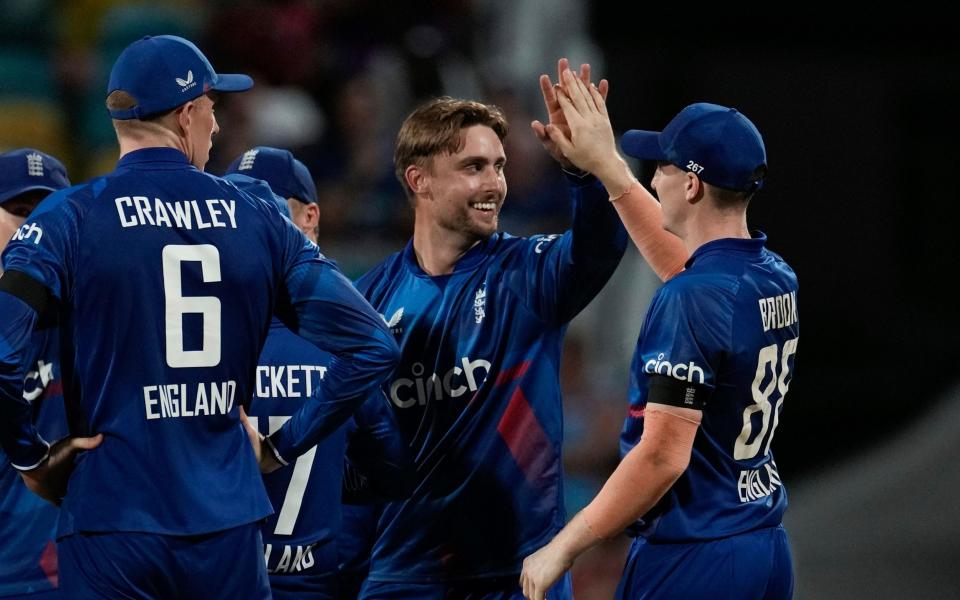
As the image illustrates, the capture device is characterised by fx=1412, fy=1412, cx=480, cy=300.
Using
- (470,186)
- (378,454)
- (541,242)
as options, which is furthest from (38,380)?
(541,242)

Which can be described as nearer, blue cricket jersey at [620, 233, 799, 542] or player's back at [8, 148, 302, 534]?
player's back at [8, 148, 302, 534]

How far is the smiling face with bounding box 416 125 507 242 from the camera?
5293 mm

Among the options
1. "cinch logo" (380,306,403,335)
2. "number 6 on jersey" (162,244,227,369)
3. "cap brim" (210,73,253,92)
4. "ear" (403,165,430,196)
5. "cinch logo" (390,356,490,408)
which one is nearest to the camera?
"number 6 on jersey" (162,244,227,369)

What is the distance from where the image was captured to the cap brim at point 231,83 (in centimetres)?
445

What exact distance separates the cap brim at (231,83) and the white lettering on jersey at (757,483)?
2009 mm

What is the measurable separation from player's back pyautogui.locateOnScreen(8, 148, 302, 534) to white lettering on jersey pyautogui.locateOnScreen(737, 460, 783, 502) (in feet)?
4.96

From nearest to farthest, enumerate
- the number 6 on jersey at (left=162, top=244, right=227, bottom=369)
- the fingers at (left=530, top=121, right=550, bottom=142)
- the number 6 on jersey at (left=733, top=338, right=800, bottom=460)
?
the number 6 on jersey at (left=162, top=244, right=227, bottom=369)
the number 6 on jersey at (left=733, top=338, right=800, bottom=460)
the fingers at (left=530, top=121, right=550, bottom=142)

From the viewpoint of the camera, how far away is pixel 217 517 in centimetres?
409

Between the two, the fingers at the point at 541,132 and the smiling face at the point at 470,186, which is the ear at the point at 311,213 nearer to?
the smiling face at the point at 470,186

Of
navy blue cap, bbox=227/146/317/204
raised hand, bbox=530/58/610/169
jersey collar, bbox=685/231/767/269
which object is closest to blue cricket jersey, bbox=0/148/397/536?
raised hand, bbox=530/58/610/169

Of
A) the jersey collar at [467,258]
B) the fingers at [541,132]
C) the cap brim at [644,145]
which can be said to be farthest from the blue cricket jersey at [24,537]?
the cap brim at [644,145]

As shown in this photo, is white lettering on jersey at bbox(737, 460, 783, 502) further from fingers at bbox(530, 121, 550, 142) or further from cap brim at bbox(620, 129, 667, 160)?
fingers at bbox(530, 121, 550, 142)

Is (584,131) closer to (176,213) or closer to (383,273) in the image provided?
(383,273)

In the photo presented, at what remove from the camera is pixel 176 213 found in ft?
13.6
